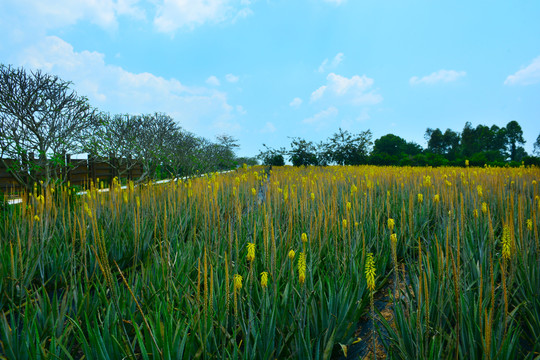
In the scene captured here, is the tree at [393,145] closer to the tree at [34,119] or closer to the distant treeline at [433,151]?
the distant treeline at [433,151]

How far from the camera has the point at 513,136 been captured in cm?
5006

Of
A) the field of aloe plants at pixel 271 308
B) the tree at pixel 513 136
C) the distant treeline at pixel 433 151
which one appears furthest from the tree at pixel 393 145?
the field of aloe plants at pixel 271 308

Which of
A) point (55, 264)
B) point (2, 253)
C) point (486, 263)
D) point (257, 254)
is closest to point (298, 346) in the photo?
point (257, 254)

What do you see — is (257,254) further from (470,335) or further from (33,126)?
(33,126)

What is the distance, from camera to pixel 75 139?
9219 millimetres

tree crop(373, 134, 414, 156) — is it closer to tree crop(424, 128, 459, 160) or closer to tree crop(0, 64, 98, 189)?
tree crop(424, 128, 459, 160)

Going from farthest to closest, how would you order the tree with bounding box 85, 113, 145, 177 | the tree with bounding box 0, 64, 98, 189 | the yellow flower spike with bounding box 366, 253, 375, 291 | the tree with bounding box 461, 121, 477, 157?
the tree with bounding box 461, 121, 477, 157, the tree with bounding box 85, 113, 145, 177, the tree with bounding box 0, 64, 98, 189, the yellow flower spike with bounding box 366, 253, 375, 291

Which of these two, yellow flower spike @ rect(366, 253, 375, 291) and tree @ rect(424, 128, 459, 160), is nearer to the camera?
yellow flower spike @ rect(366, 253, 375, 291)

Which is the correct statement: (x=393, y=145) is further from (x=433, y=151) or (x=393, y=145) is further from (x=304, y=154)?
(x=304, y=154)

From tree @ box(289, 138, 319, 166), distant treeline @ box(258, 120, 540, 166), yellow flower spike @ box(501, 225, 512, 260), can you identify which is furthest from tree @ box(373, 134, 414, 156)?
yellow flower spike @ box(501, 225, 512, 260)

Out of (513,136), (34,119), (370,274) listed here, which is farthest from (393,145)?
(370,274)

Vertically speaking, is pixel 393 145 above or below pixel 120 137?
above

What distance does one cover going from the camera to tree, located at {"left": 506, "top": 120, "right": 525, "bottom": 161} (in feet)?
164

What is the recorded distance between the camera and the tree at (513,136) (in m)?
50.0
